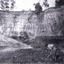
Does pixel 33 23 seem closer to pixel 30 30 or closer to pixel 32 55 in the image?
pixel 30 30

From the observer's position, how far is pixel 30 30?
5699 millimetres

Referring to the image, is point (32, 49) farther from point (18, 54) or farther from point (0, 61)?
point (0, 61)

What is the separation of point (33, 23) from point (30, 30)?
31 cm

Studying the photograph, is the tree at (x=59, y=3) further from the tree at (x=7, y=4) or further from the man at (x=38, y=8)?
the tree at (x=7, y=4)

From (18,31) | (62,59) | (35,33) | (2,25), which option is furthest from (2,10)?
(62,59)

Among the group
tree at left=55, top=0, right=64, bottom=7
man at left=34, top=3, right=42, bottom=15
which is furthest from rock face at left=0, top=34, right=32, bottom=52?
tree at left=55, top=0, right=64, bottom=7

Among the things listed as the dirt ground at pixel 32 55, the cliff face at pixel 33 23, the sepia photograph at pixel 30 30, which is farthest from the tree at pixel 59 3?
the dirt ground at pixel 32 55

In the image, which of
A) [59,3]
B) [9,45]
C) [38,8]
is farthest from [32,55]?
[59,3]

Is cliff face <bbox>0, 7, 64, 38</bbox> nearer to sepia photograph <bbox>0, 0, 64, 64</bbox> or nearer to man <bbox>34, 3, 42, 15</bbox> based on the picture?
sepia photograph <bbox>0, 0, 64, 64</bbox>

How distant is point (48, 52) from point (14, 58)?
128 centimetres

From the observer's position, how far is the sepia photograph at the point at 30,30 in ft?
17.7

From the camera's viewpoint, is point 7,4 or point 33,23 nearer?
A: point 33,23

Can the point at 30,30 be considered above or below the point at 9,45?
above

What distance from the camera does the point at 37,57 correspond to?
17.5ft
